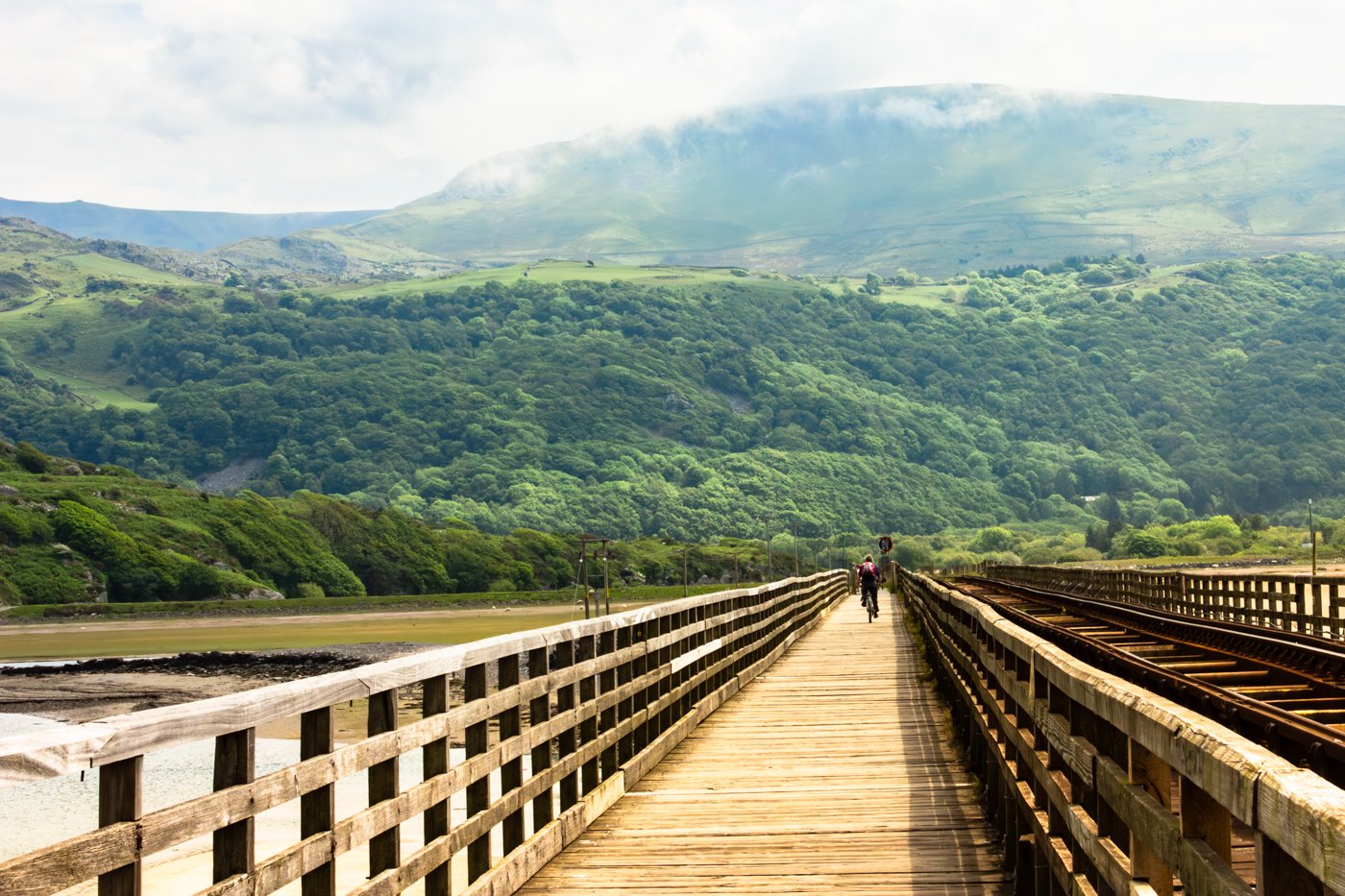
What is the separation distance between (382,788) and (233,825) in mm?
1364

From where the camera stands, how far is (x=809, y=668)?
22188 mm

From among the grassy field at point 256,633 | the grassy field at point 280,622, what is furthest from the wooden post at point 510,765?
the grassy field at point 280,622

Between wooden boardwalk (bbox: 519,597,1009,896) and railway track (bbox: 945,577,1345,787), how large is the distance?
140 centimetres

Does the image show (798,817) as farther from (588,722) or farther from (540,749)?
(540,749)

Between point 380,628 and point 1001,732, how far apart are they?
250 feet

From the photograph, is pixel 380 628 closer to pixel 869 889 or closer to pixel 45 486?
pixel 45 486

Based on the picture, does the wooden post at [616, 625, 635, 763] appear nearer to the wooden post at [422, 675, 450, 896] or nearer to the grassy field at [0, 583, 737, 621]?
the wooden post at [422, 675, 450, 896]

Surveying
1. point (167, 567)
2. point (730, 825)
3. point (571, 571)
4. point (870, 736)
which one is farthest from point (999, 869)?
point (571, 571)

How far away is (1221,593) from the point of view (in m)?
27.0

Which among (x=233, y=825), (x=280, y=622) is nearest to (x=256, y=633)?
(x=280, y=622)

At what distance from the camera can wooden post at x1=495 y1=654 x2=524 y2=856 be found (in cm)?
757

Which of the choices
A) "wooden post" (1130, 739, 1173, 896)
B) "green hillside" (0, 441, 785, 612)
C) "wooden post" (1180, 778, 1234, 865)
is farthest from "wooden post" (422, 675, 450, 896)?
"green hillside" (0, 441, 785, 612)

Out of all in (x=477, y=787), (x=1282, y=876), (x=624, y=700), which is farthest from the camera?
(x=624, y=700)

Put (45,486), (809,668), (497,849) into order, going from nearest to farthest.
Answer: (497,849), (809,668), (45,486)
